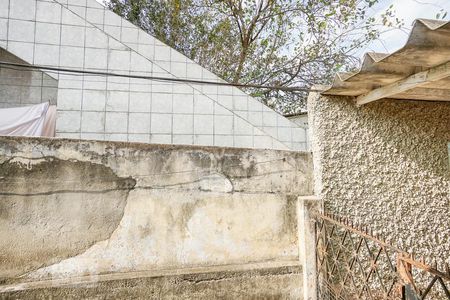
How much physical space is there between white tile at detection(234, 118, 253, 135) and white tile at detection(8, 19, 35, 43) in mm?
3041

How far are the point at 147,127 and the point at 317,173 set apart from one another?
94.6 inches

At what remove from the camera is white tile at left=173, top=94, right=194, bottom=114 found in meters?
4.11

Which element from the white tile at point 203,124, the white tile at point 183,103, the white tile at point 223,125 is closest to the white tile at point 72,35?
the white tile at point 183,103

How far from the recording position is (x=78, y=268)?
8.45ft

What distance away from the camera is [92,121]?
3.81 meters

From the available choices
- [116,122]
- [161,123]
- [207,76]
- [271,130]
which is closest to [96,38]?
[116,122]

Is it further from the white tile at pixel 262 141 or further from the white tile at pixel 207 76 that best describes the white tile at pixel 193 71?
the white tile at pixel 262 141

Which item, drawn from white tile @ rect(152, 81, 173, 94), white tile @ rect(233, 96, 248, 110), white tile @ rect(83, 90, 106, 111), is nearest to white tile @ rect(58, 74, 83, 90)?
white tile @ rect(83, 90, 106, 111)

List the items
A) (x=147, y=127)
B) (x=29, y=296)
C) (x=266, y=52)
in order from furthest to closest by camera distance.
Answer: (x=266, y=52) → (x=147, y=127) → (x=29, y=296)

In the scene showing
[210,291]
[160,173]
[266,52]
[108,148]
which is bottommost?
[210,291]

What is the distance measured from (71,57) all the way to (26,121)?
1.12m

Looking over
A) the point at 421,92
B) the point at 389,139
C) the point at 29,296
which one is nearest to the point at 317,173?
the point at 389,139

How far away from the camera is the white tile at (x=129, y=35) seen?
13.4 feet

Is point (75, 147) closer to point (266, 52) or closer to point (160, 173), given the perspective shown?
point (160, 173)
